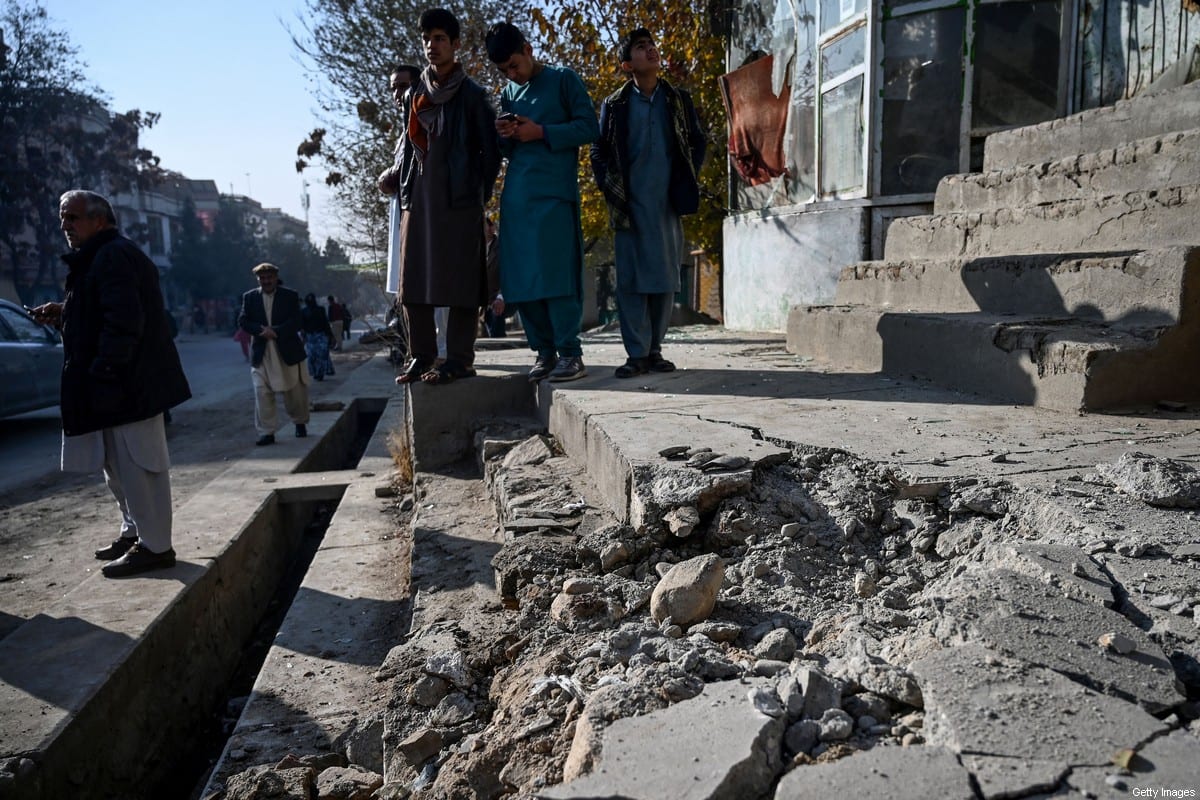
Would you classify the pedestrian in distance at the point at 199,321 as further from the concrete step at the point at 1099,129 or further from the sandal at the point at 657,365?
the concrete step at the point at 1099,129

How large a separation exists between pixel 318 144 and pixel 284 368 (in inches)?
388

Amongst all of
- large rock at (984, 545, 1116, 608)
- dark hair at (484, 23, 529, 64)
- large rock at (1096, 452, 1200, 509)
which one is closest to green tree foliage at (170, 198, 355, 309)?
dark hair at (484, 23, 529, 64)

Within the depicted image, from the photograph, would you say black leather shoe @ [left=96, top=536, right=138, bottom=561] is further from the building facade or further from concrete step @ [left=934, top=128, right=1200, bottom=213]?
the building facade

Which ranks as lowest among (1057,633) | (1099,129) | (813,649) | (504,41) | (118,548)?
(118,548)

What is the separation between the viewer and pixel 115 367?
11.8ft

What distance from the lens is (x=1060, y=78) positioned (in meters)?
6.07

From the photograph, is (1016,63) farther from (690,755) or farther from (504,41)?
(690,755)

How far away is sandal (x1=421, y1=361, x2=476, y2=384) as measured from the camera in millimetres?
4285

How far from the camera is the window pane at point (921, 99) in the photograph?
20.7 ft

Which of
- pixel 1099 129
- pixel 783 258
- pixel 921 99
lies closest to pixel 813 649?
pixel 1099 129

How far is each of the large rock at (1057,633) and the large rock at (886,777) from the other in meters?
0.29

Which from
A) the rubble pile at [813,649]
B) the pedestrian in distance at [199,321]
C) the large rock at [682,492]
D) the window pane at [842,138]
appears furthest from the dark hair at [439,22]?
the pedestrian in distance at [199,321]

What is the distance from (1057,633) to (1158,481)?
0.68 meters

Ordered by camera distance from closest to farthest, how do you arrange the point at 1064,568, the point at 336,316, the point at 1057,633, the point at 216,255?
the point at 1057,633 < the point at 1064,568 < the point at 336,316 < the point at 216,255
